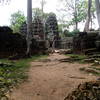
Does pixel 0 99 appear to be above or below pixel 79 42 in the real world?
below

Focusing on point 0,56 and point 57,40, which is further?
point 57,40

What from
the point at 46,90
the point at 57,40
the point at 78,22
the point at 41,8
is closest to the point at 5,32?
the point at 46,90

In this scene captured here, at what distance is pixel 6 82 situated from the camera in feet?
12.4

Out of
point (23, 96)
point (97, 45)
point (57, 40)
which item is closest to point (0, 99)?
point (23, 96)

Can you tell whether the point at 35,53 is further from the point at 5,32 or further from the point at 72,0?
the point at 72,0

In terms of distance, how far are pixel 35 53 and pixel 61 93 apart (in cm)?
750

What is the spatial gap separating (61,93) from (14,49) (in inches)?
271

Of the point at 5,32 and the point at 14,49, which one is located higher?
the point at 5,32

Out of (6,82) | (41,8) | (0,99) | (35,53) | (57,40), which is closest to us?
(0,99)

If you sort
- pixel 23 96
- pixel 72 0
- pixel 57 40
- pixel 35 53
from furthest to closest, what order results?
1. pixel 72 0
2. pixel 57 40
3. pixel 35 53
4. pixel 23 96

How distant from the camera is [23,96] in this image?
3078 mm

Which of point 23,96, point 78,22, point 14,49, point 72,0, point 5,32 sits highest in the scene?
point 72,0

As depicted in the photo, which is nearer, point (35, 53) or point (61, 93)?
point (61, 93)

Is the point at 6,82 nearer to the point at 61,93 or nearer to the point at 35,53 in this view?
the point at 61,93
